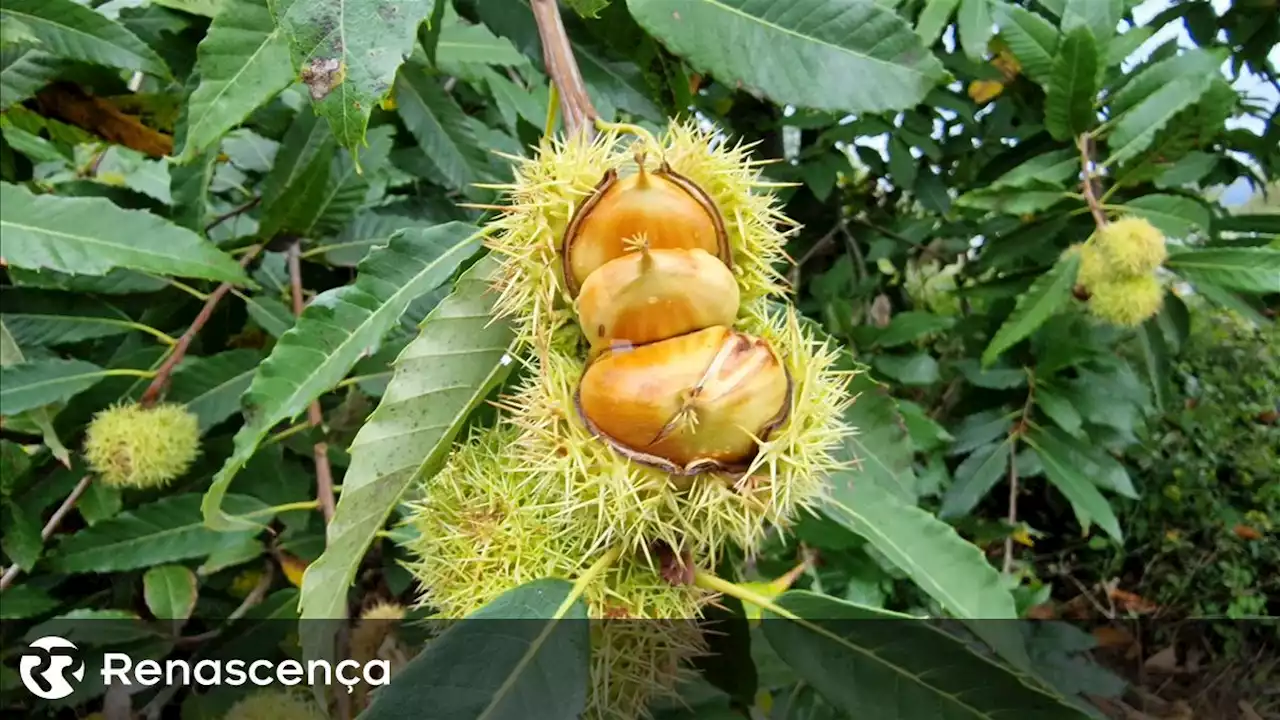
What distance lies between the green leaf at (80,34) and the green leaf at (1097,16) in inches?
52.0

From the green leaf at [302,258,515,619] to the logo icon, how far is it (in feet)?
2.49

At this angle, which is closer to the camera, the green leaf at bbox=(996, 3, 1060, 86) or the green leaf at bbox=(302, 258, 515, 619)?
the green leaf at bbox=(302, 258, 515, 619)

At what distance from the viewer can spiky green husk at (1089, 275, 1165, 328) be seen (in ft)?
4.55

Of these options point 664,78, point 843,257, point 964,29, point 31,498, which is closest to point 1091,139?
point 964,29

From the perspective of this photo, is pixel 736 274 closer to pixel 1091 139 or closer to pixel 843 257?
pixel 1091 139

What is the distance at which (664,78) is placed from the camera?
0.95 m

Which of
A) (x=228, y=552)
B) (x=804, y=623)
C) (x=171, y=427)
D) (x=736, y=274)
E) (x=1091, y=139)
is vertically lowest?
(x=228, y=552)

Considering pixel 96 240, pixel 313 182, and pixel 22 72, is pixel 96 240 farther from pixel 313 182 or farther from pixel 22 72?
pixel 22 72

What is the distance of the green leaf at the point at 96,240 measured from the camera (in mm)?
955

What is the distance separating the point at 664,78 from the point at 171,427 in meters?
A: 0.76

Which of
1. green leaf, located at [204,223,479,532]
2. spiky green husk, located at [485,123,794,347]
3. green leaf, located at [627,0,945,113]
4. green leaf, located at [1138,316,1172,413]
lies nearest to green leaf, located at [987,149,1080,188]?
green leaf, located at [1138,316,1172,413]

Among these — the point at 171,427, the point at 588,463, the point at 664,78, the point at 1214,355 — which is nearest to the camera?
the point at 588,463

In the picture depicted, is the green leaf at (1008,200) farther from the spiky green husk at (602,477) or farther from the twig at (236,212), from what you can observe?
the twig at (236,212)

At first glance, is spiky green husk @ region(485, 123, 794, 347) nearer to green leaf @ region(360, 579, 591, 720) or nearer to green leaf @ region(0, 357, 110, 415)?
green leaf @ region(360, 579, 591, 720)
